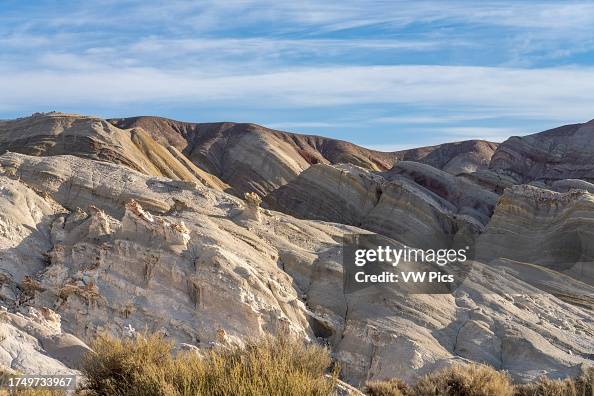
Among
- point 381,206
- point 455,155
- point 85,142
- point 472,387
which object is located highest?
point 85,142

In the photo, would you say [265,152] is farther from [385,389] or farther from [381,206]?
[385,389]

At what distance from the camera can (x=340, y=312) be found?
19.9 meters

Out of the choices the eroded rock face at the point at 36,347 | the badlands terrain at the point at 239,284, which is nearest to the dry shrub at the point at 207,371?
the eroded rock face at the point at 36,347

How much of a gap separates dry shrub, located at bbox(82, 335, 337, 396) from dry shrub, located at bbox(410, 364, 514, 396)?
2523mm


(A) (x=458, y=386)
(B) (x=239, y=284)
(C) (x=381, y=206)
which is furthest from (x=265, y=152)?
(A) (x=458, y=386)

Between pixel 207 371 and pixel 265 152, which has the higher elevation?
pixel 265 152

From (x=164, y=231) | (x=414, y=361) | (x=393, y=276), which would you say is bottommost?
(x=414, y=361)

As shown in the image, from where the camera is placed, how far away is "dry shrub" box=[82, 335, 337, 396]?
6.70m

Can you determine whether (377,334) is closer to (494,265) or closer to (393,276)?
(393,276)

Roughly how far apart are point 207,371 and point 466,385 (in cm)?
407

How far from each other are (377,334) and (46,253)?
8246mm

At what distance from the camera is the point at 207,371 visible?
24.1 feet

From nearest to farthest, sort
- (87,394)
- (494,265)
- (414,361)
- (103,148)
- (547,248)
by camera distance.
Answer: (87,394)
(414,361)
(494,265)
(547,248)
(103,148)

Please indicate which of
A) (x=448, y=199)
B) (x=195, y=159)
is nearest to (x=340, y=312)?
(x=448, y=199)
